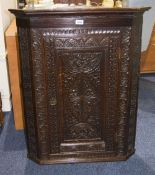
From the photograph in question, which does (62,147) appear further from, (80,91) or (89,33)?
(89,33)

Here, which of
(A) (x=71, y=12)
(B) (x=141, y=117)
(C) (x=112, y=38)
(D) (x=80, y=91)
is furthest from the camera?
(B) (x=141, y=117)

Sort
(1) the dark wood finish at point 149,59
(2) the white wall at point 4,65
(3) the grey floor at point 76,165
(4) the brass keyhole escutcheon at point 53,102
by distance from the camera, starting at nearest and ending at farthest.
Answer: (4) the brass keyhole escutcheon at point 53,102, (3) the grey floor at point 76,165, (2) the white wall at point 4,65, (1) the dark wood finish at point 149,59

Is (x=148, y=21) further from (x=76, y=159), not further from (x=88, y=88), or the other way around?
(x=76, y=159)

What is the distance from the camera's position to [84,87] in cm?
184

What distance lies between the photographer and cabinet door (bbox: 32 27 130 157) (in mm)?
1698

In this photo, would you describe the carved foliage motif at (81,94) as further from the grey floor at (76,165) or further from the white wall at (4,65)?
the white wall at (4,65)

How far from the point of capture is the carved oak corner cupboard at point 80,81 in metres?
1.66

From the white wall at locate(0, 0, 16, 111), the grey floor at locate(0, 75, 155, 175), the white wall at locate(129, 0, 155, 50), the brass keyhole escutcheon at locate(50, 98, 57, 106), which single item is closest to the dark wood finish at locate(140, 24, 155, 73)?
the white wall at locate(129, 0, 155, 50)

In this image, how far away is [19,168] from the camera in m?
1.98

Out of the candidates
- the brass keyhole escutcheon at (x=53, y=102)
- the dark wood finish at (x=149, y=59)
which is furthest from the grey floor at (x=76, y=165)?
the dark wood finish at (x=149, y=59)

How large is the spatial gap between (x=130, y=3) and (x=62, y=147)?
2.12 m

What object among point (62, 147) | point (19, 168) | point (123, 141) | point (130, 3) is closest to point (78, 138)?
point (62, 147)

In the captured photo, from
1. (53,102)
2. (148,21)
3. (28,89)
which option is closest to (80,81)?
(53,102)

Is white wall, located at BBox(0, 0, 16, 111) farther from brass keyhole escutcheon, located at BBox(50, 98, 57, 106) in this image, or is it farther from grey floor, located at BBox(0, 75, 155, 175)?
brass keyhole escutcheon, located at BBox(50, 98, 57, 106)
